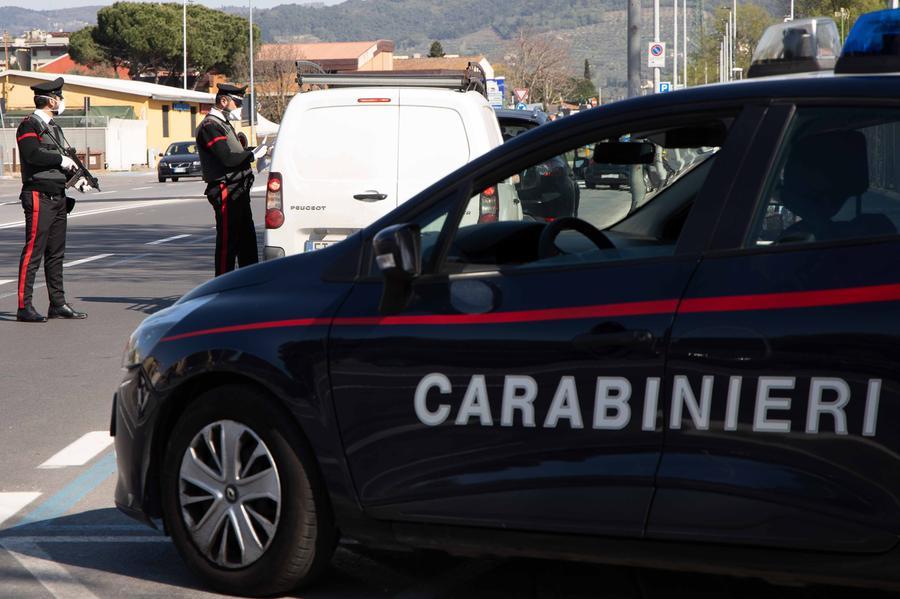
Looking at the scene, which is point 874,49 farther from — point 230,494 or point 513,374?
point 230,494

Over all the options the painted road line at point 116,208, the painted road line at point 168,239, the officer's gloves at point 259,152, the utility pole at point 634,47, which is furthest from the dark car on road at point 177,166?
the officer's gloves at point 259,152

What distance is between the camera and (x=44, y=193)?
1192cm

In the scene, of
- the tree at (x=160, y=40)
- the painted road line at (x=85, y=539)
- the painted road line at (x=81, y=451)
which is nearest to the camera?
the painted road line at (x=85, y=539)

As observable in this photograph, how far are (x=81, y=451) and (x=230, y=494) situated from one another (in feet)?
8.66

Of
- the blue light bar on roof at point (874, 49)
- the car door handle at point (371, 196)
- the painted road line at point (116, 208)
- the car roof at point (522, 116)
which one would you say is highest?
the car roof at point (522, 116)

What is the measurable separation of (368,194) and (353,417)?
6.28 m

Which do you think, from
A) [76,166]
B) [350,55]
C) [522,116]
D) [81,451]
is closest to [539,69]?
[350,55]

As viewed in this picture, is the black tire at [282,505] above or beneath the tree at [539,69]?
beneath

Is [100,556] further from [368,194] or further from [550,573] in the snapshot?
[368,194]

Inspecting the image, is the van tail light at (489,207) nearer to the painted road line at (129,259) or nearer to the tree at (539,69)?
the painted road line at (129,259)

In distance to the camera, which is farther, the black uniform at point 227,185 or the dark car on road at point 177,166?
the dark car on road at point 177,166

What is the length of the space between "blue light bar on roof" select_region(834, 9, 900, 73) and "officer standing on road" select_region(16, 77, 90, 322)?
872cm

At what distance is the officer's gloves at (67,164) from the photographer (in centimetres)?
1179

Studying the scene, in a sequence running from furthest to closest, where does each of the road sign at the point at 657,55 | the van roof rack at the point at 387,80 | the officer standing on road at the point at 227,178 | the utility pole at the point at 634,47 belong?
the road sign at the point at 657,55, the utility pole at the point at 634,47, the officer standing on road at the point at 227,178, the van roof rack at the point at 387,80
